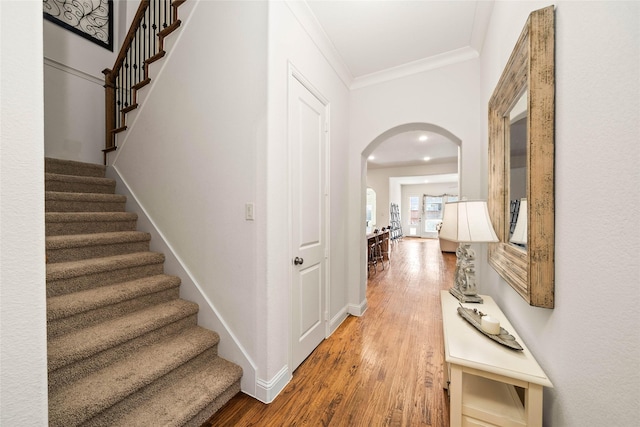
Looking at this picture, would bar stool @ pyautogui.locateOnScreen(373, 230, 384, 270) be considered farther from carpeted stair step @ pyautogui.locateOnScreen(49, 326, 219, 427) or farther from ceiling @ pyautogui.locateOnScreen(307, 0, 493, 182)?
carpeted stair step @ pyautogui.locateOnScreen(49, 326, 219, 427)

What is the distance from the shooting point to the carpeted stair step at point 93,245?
6.07ft

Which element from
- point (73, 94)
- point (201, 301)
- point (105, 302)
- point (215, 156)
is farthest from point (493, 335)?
point (73, 94)

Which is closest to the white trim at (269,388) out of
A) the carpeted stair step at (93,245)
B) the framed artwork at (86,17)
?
the carpeted stair step at (93,245)

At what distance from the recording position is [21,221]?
2.42 ft

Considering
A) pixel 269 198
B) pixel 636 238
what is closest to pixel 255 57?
pixel 269 198

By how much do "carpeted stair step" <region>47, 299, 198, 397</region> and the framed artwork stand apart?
3.91 meters

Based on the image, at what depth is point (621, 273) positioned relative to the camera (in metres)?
0.65

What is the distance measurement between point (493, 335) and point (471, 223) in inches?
24.3

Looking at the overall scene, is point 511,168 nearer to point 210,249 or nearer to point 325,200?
point 325,200

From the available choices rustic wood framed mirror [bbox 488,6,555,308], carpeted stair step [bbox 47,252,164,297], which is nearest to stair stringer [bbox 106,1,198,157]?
carpeted stair step [bbox 47,252,164,297]

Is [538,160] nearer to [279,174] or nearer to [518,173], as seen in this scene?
[518,173]

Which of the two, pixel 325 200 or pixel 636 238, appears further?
pixel 325 200

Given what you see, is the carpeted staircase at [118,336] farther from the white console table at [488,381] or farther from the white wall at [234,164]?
the white console table at [488,381]

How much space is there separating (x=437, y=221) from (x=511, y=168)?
38.0 feet
